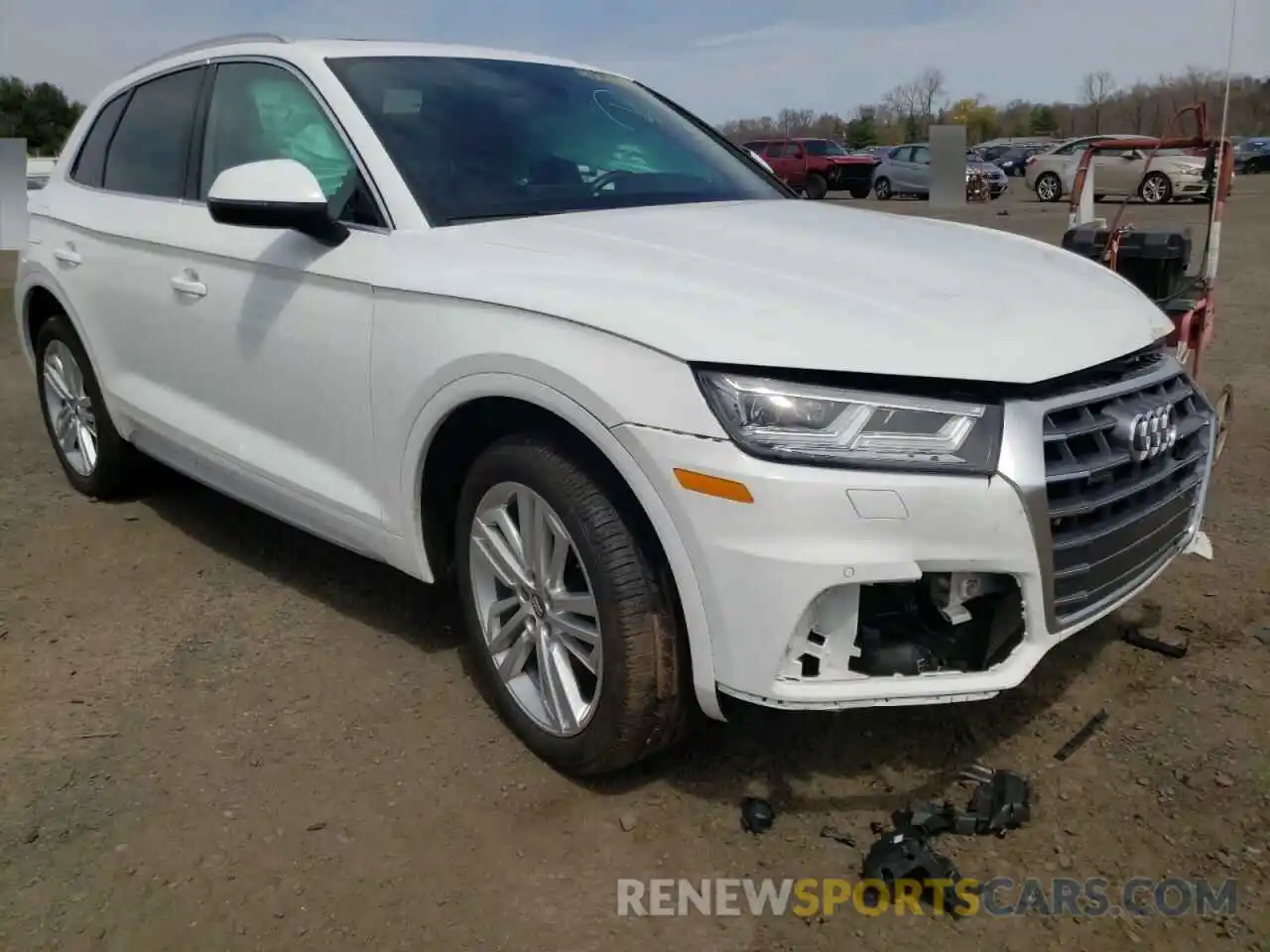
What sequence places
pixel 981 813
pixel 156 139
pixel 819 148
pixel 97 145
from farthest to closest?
pixel 819 148 < pixel 97 145 < pixel 156 139 < pixel 981 813

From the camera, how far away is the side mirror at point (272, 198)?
2797 mm

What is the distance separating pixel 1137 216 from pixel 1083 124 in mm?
70097

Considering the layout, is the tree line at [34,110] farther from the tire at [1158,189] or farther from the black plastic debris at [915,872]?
the black plastic debris at [915,872]

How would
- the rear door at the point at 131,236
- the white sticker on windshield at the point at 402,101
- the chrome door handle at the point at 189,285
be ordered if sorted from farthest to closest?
1. the rear door at the point at 131,236
2. the chrome door handle at the point at 189,285
3. the white sticker on windshield at the point at 402,101

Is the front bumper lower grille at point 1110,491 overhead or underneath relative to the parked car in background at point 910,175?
overhead

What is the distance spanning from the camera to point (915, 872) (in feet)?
7.59

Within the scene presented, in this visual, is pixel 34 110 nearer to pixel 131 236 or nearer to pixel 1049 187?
pixel 1049 187

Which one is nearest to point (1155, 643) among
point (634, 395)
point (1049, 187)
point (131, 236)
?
point (634, 395)

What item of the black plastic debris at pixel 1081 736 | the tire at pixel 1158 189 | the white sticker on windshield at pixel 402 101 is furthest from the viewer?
the tire at pixel 1158 189

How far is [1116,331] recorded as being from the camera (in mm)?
2482

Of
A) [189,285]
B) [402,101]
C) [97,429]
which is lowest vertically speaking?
[97,429]

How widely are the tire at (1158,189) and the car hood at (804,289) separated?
21383 mm

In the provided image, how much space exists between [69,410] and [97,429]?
1.20 ft

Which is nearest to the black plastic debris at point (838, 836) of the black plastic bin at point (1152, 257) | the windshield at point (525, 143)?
the windshield at point (525, 143)
